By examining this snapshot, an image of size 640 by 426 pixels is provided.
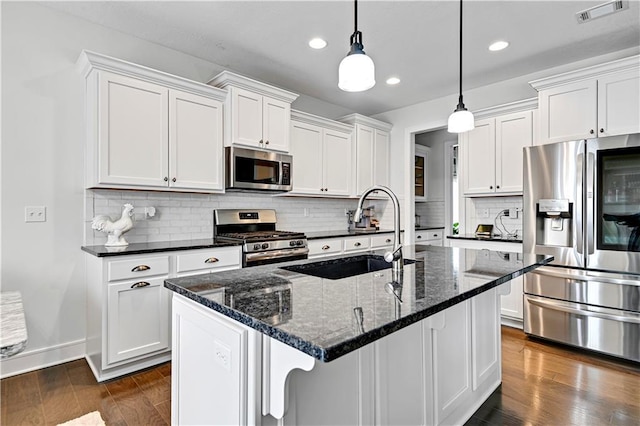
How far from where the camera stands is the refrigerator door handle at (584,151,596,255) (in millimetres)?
2871

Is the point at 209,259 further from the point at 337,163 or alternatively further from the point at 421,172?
the point at 421,172

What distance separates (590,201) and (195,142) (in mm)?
3405

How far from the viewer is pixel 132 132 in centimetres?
271

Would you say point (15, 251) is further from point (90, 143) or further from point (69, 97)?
point (69, 97)

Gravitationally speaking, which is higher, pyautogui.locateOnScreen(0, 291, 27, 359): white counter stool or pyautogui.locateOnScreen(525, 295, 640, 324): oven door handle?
pyautogui.locateOnScreen(0, 291, 27, 359): white counter stool

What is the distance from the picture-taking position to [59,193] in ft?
8.80

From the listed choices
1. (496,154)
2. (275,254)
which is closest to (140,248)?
(275,254)

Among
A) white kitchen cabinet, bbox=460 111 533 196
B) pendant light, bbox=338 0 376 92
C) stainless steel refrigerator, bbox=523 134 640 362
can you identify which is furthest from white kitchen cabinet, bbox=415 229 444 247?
pendant light, bbox=338 0 376 92

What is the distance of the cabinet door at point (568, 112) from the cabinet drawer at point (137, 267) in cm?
358

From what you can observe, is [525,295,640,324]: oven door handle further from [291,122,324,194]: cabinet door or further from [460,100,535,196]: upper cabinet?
[291,122,324,194]: cabinet door

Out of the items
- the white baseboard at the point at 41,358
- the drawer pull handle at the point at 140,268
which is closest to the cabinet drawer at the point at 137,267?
the drawer pull handle at the point at 140,268

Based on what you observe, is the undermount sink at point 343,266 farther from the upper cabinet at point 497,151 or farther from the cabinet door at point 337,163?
the upper cabinet at point 497,151

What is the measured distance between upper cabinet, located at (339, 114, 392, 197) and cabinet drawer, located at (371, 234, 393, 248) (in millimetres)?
645

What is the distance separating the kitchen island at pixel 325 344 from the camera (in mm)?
936
